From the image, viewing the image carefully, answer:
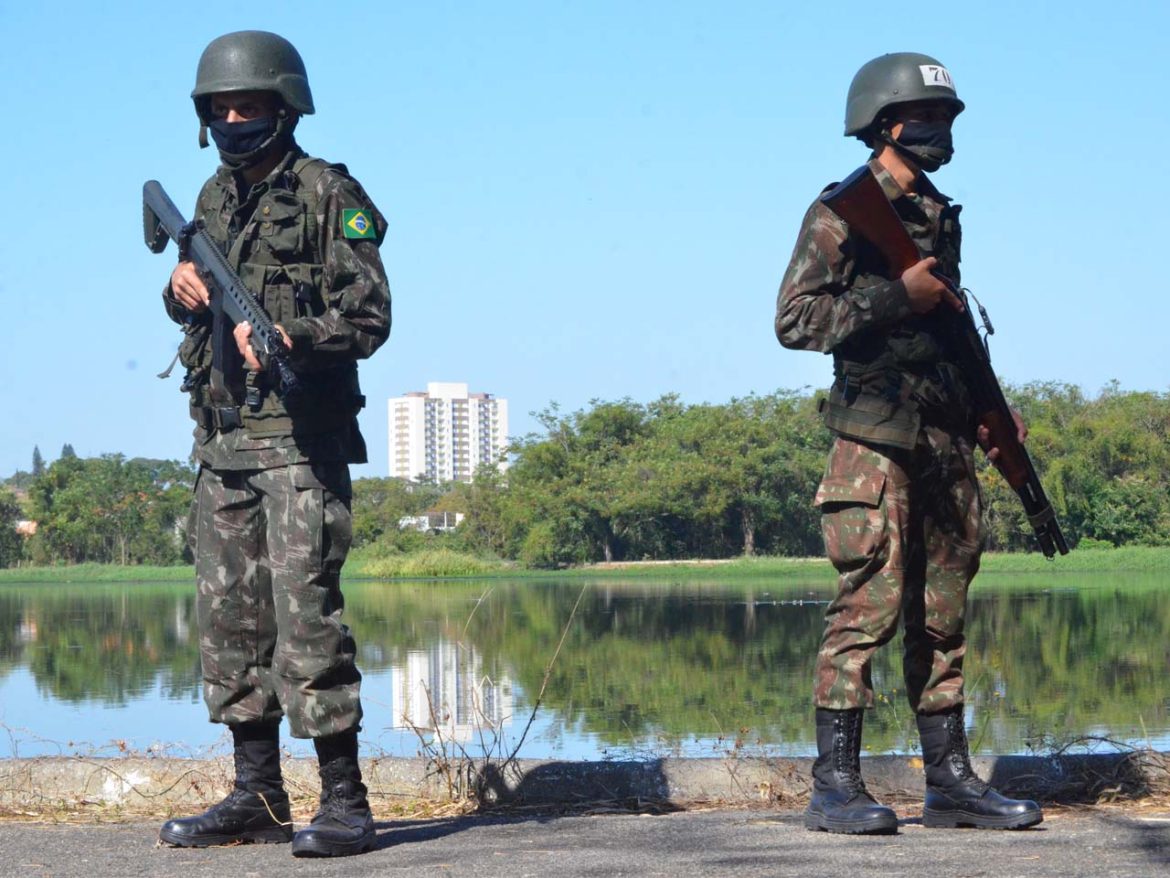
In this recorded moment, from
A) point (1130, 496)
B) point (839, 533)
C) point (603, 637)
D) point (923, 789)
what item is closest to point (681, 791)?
point (923, 789)

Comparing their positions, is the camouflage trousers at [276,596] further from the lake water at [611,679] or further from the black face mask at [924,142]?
the black face mask at [924,142]

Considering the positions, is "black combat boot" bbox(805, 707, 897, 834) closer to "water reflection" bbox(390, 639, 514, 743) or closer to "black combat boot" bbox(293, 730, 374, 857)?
"black combat boot" bbox(293, 730, 374, 857)

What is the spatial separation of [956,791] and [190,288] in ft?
8.00

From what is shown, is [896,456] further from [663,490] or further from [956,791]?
[663,490]

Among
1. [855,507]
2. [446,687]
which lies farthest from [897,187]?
[446,687]

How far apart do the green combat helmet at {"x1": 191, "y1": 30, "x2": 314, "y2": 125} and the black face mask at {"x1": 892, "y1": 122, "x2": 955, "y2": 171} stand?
1.62 m

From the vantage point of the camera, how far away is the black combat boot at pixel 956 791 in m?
4.21

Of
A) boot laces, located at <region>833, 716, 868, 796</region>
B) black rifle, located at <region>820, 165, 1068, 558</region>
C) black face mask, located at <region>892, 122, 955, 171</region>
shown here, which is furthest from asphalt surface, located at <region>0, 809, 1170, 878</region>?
black face mask, located at <region>892, 122, 955, 171</region>

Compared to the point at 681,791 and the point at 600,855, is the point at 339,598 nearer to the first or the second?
the point at 600,855

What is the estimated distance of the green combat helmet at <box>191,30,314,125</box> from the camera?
4.26 m

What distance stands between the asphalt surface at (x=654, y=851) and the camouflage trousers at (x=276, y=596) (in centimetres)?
39

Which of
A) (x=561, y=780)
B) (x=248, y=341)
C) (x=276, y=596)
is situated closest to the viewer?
(x=248, y=341)

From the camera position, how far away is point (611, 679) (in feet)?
42.7

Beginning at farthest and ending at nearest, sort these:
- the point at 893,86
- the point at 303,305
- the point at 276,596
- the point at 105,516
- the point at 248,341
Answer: the point at 105,516 → the point at 893,86 → the point at 303,305 → the point at 276,596 → the point at 248,341
